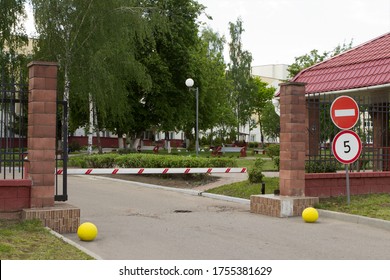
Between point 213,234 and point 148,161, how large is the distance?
38.5 feet

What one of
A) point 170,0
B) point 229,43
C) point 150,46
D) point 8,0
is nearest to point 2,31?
point 8,0

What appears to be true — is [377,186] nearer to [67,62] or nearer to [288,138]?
[288,138]

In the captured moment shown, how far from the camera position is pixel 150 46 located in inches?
1508

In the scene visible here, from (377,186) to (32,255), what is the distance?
31.8ft

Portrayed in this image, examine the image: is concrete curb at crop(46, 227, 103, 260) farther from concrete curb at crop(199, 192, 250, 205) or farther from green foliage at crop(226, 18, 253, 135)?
green foliage at crop(226, 18, 253, 135)

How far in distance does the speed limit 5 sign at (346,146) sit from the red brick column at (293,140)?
77 centimetres

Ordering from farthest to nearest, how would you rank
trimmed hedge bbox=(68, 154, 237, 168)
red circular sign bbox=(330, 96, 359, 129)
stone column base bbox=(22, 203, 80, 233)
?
trimmed hedge bbox=(68, 154, 237, 168), red circular sign bbox=(330, 96, 359, 129), stone column base bbox=(22, 203, 80, 233)

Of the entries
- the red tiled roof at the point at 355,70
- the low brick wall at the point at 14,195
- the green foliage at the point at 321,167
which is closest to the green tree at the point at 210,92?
the red tiled roof at the point at 355,70

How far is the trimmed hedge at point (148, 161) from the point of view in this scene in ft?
63.3

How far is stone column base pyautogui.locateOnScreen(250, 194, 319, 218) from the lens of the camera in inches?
451

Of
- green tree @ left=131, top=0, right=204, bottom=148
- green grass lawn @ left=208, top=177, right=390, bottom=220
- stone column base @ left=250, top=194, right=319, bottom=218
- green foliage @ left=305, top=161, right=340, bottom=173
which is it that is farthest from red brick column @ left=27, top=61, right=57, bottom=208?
green tree @ left=131, top=0, right=204, bottom=148

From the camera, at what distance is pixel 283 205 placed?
450 inches

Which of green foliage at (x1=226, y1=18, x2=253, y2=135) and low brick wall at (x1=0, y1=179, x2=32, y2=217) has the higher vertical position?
green foliage at (x1=226, y1=18, x2=253, y2=135)

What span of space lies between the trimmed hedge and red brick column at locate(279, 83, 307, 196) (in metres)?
7.44
